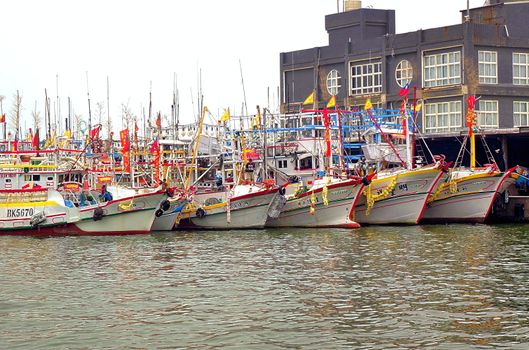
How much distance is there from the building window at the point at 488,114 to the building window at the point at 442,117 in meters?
1.70

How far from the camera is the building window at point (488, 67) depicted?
8200 cm

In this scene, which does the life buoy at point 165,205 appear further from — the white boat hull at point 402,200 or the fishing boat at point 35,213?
the white boat hull at point 402,200

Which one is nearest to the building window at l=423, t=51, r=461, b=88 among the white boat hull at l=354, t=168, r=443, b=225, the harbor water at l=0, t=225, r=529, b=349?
the white boat hull at l=354, t=168, r=443, b=225

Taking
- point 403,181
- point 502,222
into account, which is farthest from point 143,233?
point 502,222

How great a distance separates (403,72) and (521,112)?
33.4 feet

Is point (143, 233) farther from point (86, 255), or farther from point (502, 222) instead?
point (502, 222)

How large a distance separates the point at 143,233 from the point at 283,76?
44371 mm

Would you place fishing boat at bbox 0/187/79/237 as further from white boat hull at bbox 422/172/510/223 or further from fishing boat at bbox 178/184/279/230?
white boat hull at bbox 422/172/510/223

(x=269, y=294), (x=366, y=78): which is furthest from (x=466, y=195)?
(x=269, y=294)

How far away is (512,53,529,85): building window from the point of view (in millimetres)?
83562

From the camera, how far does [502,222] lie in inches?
2420

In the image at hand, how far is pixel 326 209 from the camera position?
187ft

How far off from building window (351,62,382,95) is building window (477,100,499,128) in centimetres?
952

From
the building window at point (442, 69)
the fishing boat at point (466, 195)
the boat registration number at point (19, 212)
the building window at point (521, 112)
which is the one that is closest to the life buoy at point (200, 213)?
the boat registration number at point (19, 212)
